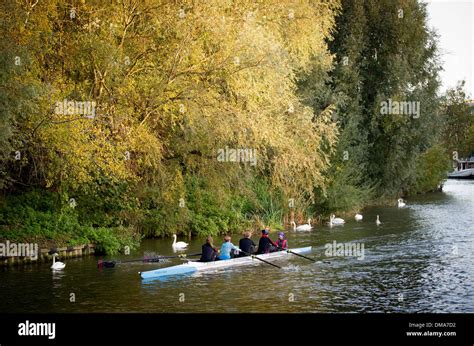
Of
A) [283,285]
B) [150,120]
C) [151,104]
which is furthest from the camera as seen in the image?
[150,120]

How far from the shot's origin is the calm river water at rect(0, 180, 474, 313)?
17.9 m

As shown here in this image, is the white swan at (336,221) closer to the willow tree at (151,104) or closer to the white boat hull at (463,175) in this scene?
the willow tree at (151,104)

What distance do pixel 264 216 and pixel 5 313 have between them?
694 inches

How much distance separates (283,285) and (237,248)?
3.74 meters

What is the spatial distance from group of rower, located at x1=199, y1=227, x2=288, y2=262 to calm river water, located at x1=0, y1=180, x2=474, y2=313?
1.96 ft

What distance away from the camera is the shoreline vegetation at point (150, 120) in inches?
923

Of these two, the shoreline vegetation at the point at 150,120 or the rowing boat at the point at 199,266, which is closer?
the rowing boat at the point at 199,266

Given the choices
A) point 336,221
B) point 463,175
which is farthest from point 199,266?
point 463,175

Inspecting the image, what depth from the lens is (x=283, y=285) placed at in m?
20.5

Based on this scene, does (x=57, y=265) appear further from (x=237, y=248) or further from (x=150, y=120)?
(x=150, y=120)

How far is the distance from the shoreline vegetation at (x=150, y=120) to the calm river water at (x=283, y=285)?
2.04 m

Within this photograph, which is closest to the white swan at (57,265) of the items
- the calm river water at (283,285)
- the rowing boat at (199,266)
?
the calm river water at (283,285)

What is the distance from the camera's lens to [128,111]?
25484 millimetres
